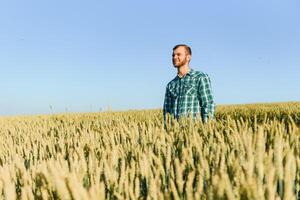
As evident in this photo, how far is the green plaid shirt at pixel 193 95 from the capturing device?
18.1 feet

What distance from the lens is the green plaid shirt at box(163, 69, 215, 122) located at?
5.53 meters

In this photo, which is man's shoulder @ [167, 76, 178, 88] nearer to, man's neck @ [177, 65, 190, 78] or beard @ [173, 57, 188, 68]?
man's neck @ [177, 65, 190, 78]

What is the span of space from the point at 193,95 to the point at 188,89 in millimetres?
111

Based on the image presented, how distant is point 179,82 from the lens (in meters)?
5.70

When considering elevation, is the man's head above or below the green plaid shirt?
above

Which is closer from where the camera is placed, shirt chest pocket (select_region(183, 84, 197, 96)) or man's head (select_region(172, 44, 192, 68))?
man's head (select_region(172, 44, 192, 68))

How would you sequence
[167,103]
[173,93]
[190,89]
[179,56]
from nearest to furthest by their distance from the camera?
1. [179,56]
2. [190,89]
3. [173,93]
4. [167,103]

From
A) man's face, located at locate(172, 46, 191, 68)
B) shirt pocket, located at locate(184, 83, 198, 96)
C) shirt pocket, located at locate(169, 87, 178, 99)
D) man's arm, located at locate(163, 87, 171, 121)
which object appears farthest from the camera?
man's arm, located at locate(163, 87, 171, 121)

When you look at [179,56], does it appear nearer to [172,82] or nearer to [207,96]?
[172,82]

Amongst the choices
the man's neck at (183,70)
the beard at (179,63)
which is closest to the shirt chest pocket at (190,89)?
the man's neck at (183,70)

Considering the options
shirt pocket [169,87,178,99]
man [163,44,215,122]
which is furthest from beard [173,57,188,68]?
shirt pocket [169,87,178,99]

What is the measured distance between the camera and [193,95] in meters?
5.63

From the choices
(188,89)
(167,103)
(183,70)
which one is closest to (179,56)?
(183,70)

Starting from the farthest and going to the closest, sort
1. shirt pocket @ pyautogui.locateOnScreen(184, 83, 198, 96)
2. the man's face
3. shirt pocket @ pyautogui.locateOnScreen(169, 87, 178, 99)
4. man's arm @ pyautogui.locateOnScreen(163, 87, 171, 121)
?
man's arm @ pyautogui.locateOnScreen(163, 87, 171, 121)
shirt pocket @ pyautogui.locateOnScreen(169, 87, 178, 99)
shirt pocket @ pyautogui.locateOnScreen(184, 83, 198, 96)
the man's face
